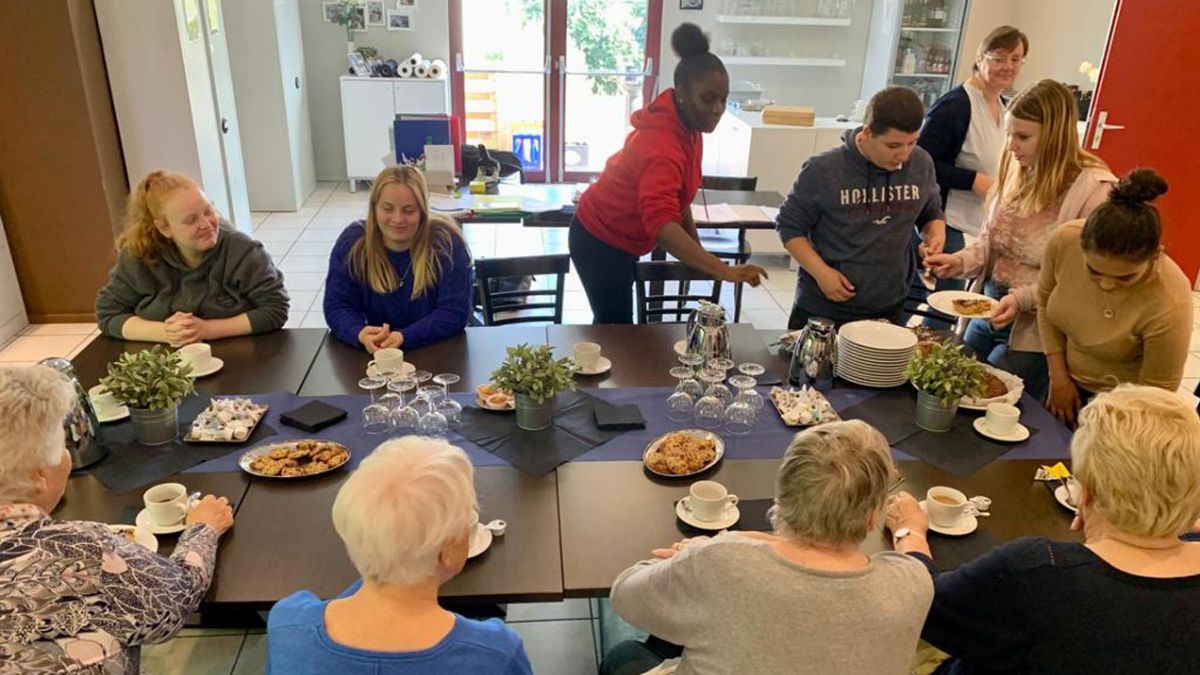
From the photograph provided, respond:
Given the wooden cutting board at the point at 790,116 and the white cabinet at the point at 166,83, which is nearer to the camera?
the white cabinet at the point at 166,83

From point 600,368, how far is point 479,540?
3.15 feet

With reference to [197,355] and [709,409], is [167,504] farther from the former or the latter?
[709,409]

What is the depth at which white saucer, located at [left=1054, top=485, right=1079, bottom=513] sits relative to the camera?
2.00 metres

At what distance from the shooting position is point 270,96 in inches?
284

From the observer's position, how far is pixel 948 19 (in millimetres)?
7332

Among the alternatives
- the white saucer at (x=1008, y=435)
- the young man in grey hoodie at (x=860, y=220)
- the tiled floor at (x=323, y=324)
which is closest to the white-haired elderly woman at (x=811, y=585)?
the white saucer at (x=1008, y=435)

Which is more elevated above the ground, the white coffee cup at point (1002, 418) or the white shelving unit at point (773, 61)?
the white shelving unit at point (773, 61)

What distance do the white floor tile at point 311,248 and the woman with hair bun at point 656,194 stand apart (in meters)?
3.68

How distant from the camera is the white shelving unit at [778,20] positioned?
25.8 ft

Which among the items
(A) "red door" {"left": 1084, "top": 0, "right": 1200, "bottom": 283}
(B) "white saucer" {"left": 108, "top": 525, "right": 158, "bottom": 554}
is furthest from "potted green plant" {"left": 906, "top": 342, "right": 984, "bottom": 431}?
(A) "red door" {"left": 1084, "top": 0, "right": 1200, "bottom": 283}

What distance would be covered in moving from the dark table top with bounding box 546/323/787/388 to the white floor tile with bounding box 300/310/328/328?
2601mm

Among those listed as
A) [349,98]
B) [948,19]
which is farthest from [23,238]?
[948,19]

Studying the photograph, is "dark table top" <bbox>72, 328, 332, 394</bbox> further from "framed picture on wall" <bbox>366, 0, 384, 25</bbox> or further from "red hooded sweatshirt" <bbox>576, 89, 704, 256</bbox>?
"framed picture on wall" <bbox>366, 0, 384, 25</bbox>

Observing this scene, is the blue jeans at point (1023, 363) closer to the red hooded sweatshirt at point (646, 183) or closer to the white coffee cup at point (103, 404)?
the red hooded sweatshirt at point (646, 183)
